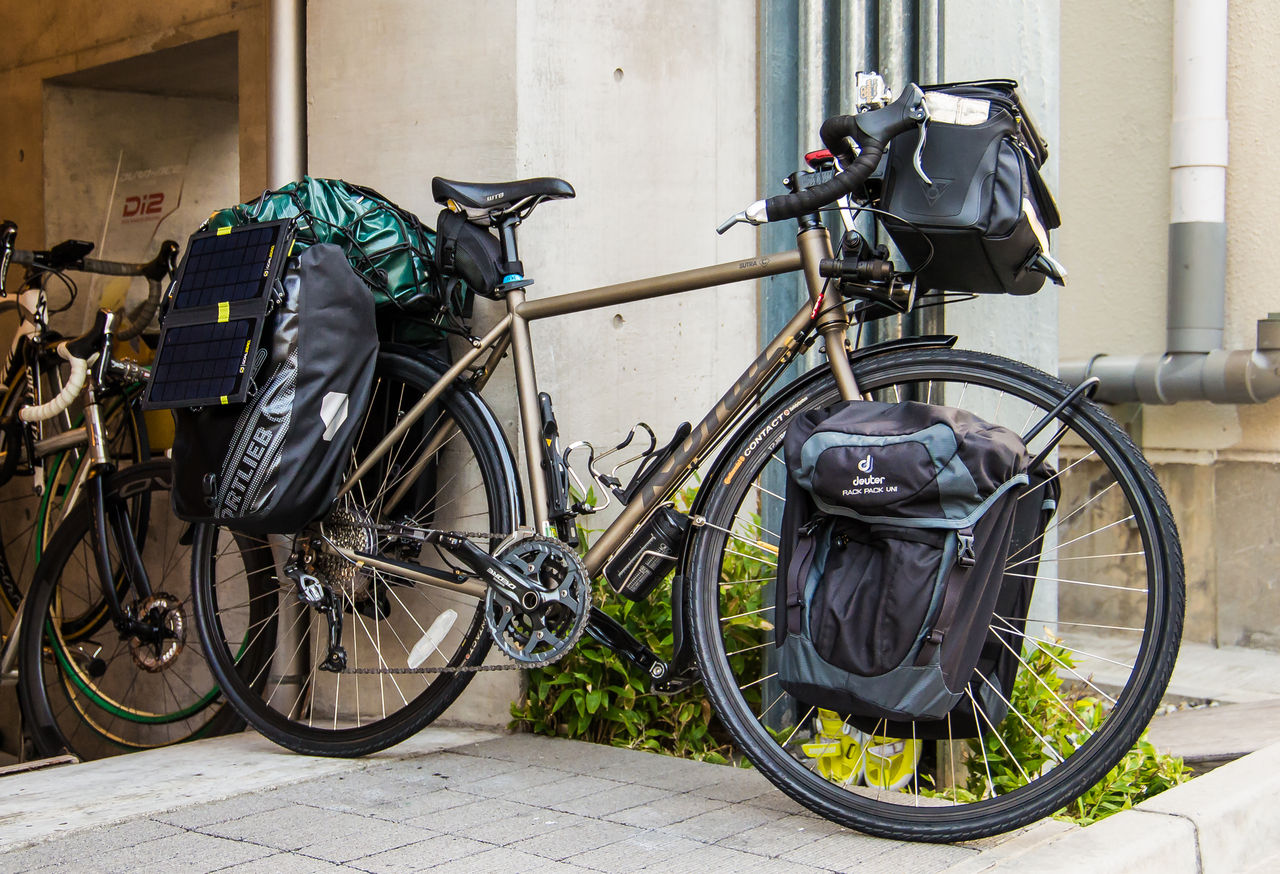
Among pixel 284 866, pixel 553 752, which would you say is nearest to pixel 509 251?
pixel 553 752

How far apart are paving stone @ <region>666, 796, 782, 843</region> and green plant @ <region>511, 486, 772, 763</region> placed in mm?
593

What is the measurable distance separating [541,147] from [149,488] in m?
1.59

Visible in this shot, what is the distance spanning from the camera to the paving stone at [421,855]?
237cm

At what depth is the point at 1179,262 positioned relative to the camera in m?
5.30

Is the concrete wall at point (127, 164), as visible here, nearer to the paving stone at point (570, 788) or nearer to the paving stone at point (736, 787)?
the paving stone at point (570, 788)

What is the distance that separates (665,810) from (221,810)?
3.26ft

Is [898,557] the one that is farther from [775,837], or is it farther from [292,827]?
[292,827]

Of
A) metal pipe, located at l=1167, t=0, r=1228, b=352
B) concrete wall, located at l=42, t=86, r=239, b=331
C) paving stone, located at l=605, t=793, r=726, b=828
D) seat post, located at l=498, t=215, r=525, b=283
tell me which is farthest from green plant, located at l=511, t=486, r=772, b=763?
concrete wall, located at l=42, t=86, r=239, b=331

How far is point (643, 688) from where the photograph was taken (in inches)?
129

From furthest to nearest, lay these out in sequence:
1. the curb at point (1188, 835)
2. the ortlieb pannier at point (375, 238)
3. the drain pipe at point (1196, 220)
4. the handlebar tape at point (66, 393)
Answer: the drain pipe at point (1196, 220)
the handlebar tape at point (66, 393)
the ortlieb pannier at point (375, 238)
the curb at point (1188, 835)

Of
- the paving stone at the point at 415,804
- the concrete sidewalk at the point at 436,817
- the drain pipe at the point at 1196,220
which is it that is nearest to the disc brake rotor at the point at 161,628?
the concrete sidewalk at the point at 436,817

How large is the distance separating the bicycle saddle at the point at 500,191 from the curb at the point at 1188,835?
1.80 meters

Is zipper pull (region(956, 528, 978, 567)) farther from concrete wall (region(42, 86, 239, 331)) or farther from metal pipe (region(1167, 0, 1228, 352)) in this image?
concrete wall (region(42, 86, 239, 331))

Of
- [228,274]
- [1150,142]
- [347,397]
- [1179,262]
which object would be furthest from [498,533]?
[1150,142]
